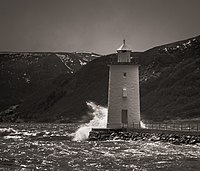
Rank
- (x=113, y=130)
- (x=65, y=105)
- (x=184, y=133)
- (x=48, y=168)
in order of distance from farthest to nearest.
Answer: (x=65, y=105) → (x=113, y=130) → (x=184, y=133) → (x=48, y=168)

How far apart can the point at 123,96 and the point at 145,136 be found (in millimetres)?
5203

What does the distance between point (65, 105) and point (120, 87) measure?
156357 millimetres

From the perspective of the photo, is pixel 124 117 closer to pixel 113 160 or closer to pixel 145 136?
pixel 145 136

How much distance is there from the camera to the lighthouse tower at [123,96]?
44.0m

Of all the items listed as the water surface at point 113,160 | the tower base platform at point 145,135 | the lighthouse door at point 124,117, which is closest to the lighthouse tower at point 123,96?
the lighthouse door at point 124,117

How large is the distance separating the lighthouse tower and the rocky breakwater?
1243 mm

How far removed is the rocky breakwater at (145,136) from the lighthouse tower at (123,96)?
4.08 feet

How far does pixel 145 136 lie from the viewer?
40.2 metres

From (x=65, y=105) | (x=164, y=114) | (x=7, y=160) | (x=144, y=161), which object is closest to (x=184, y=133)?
(x=144, y=161)

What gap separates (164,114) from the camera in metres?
135

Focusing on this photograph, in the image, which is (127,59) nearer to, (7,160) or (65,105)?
(7,160)

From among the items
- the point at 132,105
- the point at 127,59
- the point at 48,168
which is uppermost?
the point at 127,59

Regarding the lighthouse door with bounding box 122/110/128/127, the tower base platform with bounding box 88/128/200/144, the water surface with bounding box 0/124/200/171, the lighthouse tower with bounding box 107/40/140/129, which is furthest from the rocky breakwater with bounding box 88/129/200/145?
the water surface with bounding box 0/124/200/171

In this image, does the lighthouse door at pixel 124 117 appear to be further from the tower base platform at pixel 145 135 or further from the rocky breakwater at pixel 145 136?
the rocky breakwater at pixel 145 136
